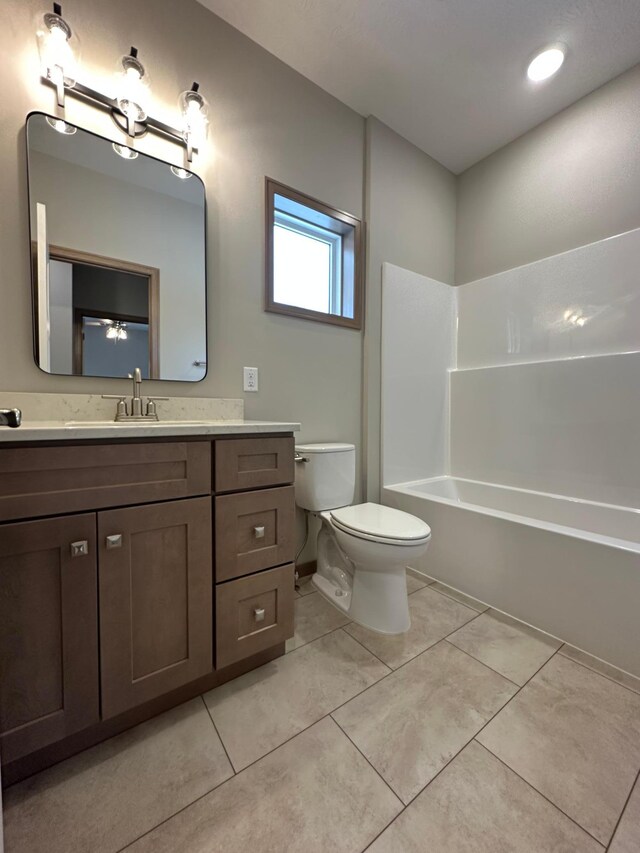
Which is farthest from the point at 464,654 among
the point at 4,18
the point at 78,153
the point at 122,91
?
the point at 4,18

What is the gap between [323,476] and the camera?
1635 mm

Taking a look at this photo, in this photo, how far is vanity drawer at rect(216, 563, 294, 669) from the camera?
3.47 ft

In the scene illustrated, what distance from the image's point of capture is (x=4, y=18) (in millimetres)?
1076

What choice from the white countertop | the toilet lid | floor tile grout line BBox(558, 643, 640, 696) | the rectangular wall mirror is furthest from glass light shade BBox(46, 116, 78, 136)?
floor tile grout line BBox(558, 643, 640, 696)

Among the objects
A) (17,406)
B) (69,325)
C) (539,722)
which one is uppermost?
(69,325)

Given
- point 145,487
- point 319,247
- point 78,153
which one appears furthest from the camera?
point 319,247

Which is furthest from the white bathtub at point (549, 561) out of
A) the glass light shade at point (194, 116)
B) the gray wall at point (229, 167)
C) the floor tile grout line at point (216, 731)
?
the glass light shade at point (194, 116)

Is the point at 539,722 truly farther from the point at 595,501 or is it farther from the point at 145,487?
the point at 145,487

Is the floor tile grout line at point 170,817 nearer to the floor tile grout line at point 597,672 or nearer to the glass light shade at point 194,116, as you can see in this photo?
the floor tile grout line at point 597,672

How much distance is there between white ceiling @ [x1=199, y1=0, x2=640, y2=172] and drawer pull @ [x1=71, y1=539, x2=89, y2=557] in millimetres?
2122

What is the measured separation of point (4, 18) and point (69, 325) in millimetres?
947

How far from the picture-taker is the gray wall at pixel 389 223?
6.57ft

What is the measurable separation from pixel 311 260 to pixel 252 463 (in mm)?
1374

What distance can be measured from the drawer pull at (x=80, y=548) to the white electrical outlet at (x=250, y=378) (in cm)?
92
